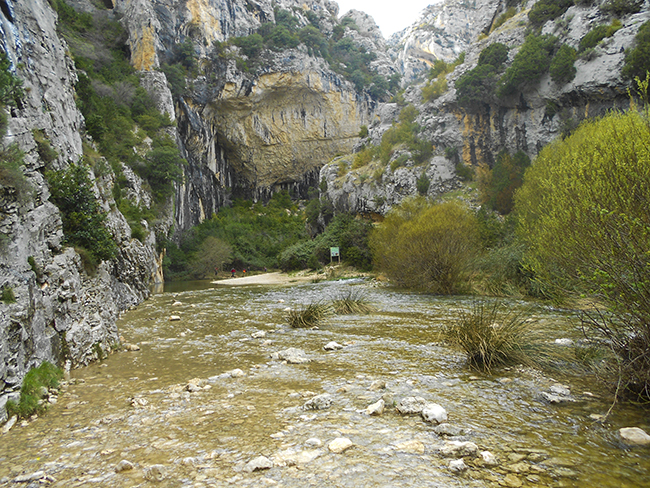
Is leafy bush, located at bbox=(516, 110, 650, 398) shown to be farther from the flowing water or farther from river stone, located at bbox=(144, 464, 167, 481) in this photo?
river stone, located at bbox=(144, 464, 167, 481)

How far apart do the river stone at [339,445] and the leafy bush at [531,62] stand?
37007 mm

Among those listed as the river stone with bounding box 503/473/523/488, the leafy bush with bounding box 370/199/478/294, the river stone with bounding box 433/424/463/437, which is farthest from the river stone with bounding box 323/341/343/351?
the leafy bush with bounding box 370/199/478/294

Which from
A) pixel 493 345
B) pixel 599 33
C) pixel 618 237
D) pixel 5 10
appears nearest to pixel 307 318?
pixel 493 345

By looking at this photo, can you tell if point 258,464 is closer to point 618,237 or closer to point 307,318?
point 618,237

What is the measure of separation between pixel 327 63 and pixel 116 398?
249ft

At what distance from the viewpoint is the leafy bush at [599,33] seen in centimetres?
2748

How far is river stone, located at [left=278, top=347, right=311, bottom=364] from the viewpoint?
6.89 m

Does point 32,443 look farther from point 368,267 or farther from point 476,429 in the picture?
point 368,267

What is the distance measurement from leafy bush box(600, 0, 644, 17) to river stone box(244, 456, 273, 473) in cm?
3855

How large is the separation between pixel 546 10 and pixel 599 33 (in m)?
8.46

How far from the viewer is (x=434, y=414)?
13.7 feet

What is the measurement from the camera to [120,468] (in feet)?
10.7

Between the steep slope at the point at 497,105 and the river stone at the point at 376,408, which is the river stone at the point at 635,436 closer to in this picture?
the river stone at the point at 376,408

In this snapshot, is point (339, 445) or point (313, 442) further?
point (313, 442)
